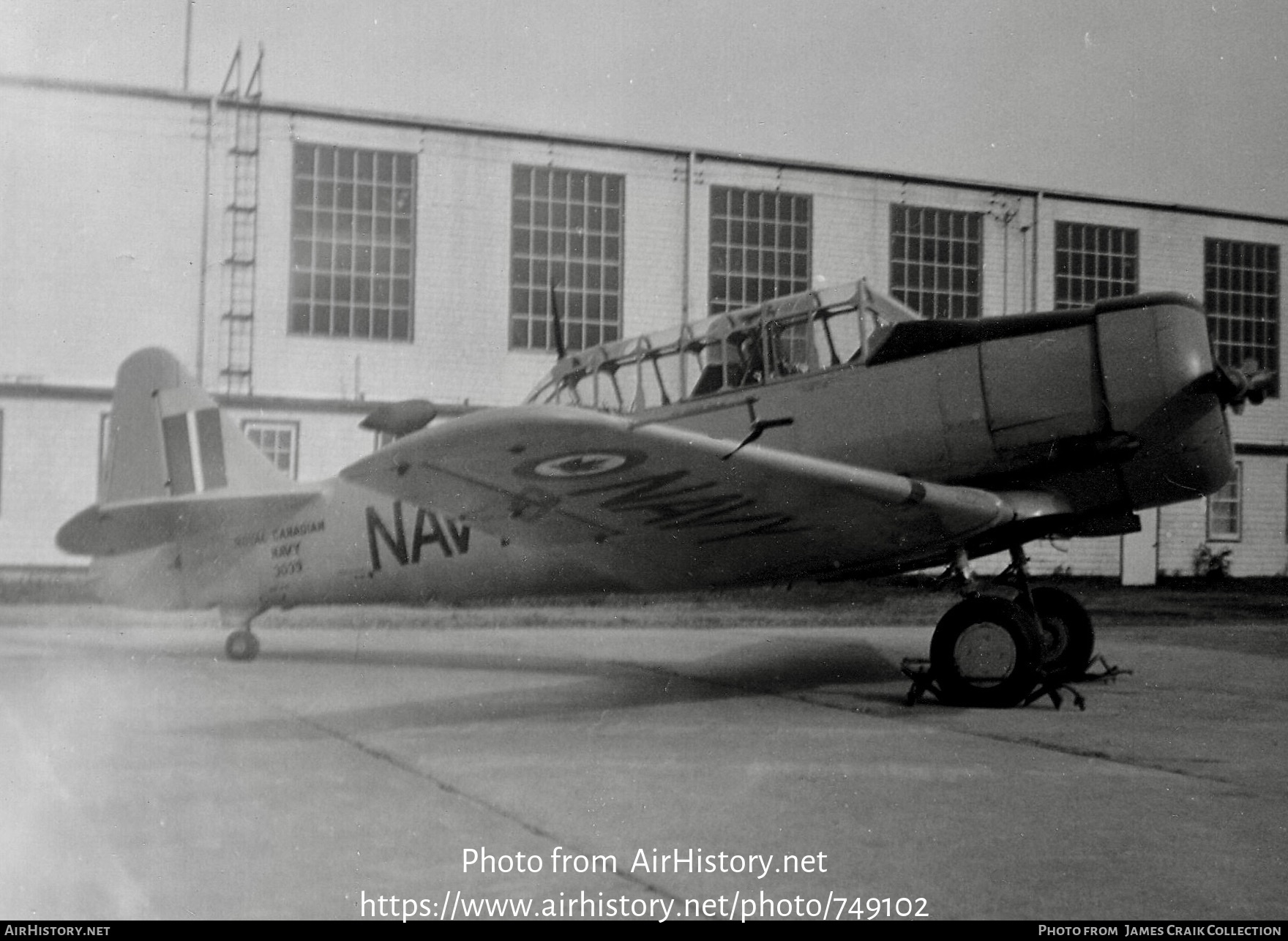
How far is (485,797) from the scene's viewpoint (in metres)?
3.04

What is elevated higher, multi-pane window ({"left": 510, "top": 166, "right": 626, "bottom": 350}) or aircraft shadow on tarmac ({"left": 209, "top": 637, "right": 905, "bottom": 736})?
multi-pane window ({"left": 510, "top": 166, "right": 626, "bottom": 350})

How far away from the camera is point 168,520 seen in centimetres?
596

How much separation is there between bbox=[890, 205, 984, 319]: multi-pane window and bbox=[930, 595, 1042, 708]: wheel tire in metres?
3.98

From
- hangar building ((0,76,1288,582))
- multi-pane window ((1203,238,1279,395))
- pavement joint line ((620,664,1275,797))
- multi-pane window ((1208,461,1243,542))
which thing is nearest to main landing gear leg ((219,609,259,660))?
hangar building ((0,76,1288,582))

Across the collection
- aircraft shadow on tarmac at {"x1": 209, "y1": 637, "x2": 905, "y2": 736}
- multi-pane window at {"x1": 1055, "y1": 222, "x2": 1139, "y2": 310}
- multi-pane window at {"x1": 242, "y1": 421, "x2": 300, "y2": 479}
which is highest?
multi-pane window at {"x1": 1055, "y1": 222, "x2": 1139, "y2": 310}

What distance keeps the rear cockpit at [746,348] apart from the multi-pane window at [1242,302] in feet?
6.67

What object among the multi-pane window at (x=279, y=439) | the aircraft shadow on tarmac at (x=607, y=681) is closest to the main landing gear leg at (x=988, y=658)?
the aircraft shadow on tarmac at (x=607, y=681)

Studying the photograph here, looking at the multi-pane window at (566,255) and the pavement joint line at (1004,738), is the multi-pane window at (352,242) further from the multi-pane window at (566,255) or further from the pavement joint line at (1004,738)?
the pavement joint line at (1004,738)

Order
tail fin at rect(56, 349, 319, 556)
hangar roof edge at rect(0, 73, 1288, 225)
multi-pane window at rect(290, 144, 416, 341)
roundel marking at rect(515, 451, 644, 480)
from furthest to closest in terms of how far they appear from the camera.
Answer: multi-pane window at rect(290, 144, 416, 341) → tail fin at rect(56, 349, 319, 556) → roundel marking at rect(515, 451, 644, 480) → hangar roof edge at rect(0, 73, 1288, 225)

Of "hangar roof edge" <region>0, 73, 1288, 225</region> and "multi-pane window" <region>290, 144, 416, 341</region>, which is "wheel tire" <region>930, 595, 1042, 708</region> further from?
"multi-pane window" <region>290, 144, 416, 341</region>

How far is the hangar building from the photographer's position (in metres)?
A: 3.49

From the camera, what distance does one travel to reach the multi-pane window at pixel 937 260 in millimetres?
8430

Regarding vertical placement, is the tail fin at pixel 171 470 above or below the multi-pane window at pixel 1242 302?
below
